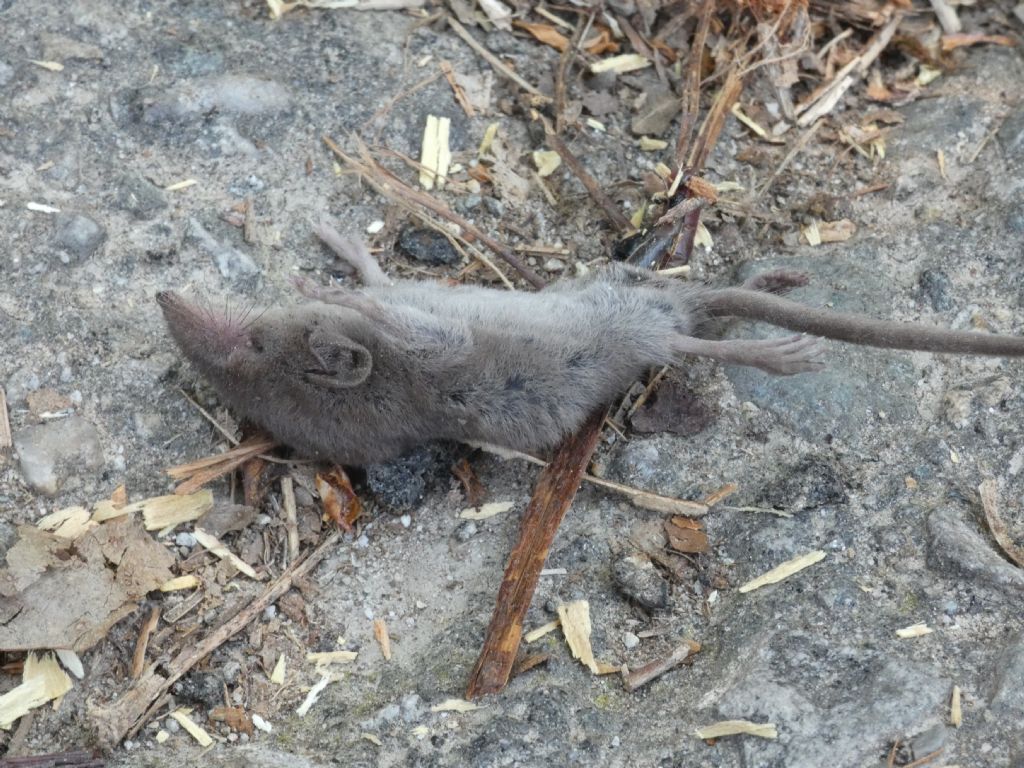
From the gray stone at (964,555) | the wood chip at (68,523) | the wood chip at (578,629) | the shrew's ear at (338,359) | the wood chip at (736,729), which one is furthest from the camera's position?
the shrew's ear at (338,359)

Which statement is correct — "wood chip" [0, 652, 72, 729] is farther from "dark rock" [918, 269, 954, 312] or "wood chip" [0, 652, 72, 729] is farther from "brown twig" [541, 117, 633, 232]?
"dark rock" [918, 269, 954, 312]

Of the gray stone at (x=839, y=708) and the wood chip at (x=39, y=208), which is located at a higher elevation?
the wood chip at (x=39, y=208)

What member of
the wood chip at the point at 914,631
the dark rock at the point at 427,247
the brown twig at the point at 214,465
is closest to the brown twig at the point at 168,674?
the brown twig at the point at 214,465

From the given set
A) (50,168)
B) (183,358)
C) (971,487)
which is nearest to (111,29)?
(50,168)

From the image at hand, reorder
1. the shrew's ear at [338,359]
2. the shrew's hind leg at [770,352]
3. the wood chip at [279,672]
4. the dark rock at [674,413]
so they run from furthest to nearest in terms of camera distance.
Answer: the dark rock at [674,413] → the shrew's ear at [338,359] → the shrew's hind leg at [770,352] → the wood chip at [279,672]

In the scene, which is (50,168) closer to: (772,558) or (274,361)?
(274,361)

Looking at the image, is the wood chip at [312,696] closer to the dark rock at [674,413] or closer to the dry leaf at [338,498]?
the dry leaf at [338,498]

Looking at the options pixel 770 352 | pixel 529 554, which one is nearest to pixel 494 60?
pixel 770 352

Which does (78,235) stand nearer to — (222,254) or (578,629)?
(222,254)
